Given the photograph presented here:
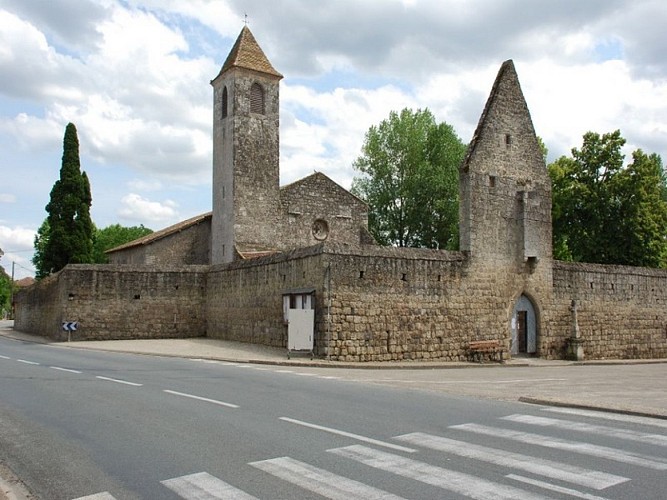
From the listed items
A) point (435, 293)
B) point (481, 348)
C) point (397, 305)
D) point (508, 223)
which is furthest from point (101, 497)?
point (508, 223)

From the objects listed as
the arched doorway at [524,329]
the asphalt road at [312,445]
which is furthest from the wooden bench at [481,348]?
the asphalt road at [312,445]

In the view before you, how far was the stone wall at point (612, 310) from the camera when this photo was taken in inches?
1063

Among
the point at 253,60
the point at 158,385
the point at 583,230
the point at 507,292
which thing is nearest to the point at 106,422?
the point at 158,385

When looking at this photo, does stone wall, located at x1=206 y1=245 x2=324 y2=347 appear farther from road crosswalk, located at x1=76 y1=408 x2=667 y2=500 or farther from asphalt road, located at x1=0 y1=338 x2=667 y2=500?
road crosswalk, located at x1=76 y1=408 x2=667 y2=500

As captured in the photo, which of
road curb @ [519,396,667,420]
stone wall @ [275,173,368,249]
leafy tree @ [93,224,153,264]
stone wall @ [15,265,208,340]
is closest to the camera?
road curb @ [519,396,667,420]

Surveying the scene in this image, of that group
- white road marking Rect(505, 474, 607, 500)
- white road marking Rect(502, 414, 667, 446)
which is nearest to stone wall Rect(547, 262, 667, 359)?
white road marking Rect(502, 414, 667, 446)

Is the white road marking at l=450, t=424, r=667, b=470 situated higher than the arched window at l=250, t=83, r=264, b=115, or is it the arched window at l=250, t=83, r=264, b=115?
the arched window at l=250, t=83, r=264, b=115

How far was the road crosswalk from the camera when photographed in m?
5.77

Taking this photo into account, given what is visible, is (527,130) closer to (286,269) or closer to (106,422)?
(286,269)

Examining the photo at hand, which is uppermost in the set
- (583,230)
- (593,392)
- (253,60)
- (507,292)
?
(253,60)

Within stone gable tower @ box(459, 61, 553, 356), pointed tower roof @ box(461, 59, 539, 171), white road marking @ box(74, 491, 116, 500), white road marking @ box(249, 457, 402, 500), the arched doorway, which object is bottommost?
white road marking @ box(74, 491, 116, 500)

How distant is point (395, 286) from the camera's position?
2234 centimetres

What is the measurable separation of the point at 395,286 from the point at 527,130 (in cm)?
910

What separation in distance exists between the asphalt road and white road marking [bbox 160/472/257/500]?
24 mm
